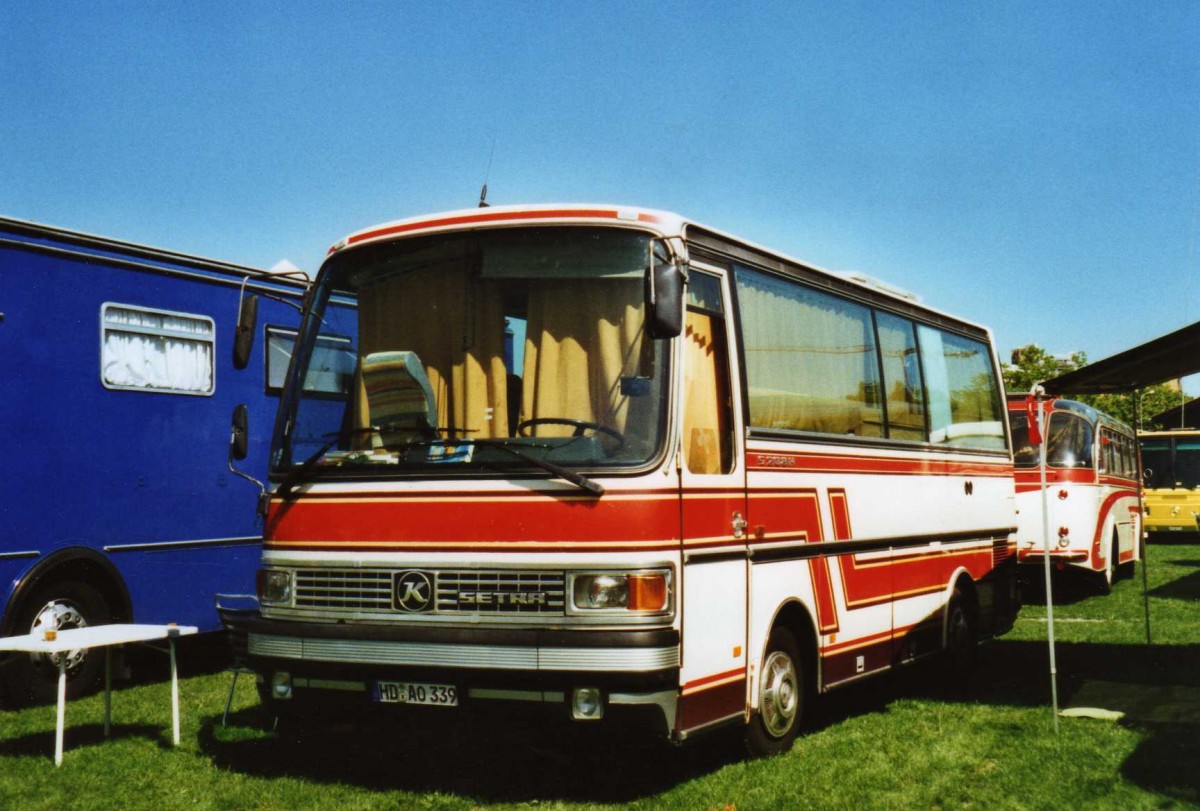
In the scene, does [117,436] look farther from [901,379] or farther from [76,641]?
[901,379]

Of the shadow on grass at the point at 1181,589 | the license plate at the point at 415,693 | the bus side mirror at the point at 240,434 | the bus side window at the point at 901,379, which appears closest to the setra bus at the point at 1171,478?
the shadow on grass at the point at 1181,589

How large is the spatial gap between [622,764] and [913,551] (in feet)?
11.9

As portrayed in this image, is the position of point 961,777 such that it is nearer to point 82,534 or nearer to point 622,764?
point 622,764

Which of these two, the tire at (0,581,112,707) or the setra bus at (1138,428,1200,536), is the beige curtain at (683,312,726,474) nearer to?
the tire at (0,581,112,707)

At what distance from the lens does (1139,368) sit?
10.5 m

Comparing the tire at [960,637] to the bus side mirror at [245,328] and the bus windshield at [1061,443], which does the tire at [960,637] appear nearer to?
the bus side mirror at [245,328]

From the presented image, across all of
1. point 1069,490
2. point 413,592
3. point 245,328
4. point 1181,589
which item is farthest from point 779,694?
point 1181,589

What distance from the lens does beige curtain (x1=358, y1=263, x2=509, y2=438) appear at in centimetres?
709

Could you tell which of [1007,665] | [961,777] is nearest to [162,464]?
[961,777]

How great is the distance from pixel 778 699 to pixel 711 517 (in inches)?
61.9

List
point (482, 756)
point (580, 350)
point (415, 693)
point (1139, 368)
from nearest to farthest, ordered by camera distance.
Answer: point (415, 693) → point (580, 350) → point (482, 756) → point (1139, 368)

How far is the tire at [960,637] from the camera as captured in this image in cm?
1134

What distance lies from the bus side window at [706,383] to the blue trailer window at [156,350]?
5488 millimetres

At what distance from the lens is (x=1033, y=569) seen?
19.9 meters
